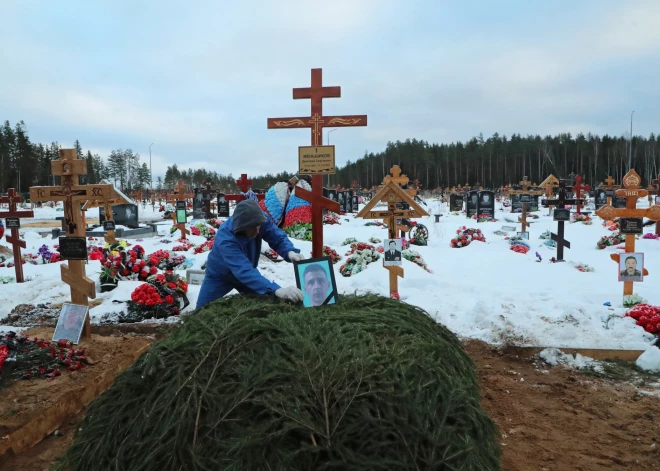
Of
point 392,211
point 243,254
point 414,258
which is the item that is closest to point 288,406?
point 243,254

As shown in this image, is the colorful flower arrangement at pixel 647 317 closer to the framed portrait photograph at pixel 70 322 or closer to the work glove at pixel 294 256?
the work glove at pixel 294 256

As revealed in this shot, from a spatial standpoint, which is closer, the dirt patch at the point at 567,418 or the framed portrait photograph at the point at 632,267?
the dirt patch at the point at 567,418

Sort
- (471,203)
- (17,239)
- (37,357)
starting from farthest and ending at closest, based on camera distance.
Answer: (471,203) < (17,239) < (37,357)

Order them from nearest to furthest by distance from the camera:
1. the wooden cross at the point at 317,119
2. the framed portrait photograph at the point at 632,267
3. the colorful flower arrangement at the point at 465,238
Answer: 1. the wooden cross at the point at 317,119
2. the framed portrait photograph at the point at 632,267
3. the colorful flower arrangement at the point at 465,238

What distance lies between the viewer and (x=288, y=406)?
1.84m

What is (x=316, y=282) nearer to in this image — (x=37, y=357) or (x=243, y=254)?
(x=243, y=254)

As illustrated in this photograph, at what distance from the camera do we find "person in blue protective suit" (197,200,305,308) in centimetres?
337

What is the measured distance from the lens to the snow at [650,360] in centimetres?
481

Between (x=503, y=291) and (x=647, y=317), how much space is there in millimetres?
2322

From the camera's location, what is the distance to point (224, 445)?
179 cm

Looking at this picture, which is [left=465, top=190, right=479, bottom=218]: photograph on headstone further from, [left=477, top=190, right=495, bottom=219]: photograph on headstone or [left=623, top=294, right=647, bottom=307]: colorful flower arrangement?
[left=623, top=294, right=647, bottom=307]: colorful flower arrangement

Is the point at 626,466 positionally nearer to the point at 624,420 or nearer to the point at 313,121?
the point at 624,420

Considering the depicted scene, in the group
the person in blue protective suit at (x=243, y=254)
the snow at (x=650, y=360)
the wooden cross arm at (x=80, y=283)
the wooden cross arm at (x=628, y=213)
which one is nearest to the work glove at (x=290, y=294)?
the person in blue protective suit at (x=243, y=254)

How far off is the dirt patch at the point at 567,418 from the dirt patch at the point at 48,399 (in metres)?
3.62
